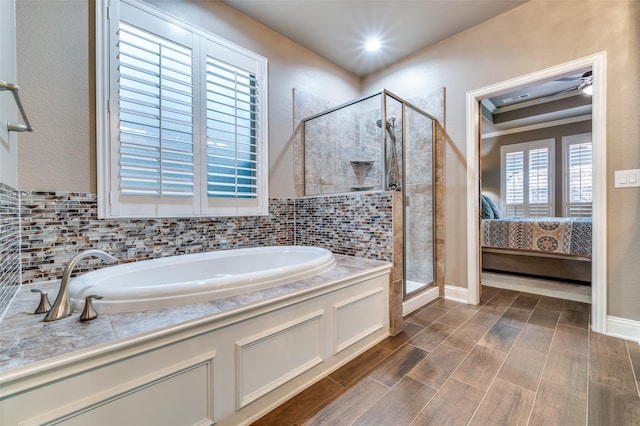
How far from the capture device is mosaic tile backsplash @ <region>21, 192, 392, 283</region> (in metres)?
Answer: 1.51

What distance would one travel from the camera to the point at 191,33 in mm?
2057

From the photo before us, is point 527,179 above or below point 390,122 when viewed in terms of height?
below

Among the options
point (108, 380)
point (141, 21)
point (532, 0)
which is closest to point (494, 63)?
point (532, 0)

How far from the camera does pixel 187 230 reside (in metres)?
2.04

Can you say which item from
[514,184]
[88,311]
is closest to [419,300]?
[88,311]

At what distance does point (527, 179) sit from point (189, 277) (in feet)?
20.0

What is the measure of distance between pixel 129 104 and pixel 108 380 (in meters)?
1.67

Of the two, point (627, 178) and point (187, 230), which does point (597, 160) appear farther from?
point (187, 230)

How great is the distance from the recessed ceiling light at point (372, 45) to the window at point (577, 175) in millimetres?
4317

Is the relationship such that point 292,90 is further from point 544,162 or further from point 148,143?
point 544,162

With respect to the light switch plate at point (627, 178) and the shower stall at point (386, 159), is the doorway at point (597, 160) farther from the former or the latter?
the shower stall at point (386, 159)

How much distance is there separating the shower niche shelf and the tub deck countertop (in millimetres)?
1421

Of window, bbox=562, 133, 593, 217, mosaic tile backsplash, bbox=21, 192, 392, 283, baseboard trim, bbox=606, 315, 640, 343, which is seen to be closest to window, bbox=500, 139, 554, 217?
window, bbox=562, 133, 593, 217

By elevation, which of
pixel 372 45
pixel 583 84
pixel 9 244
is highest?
pixel 372 45
